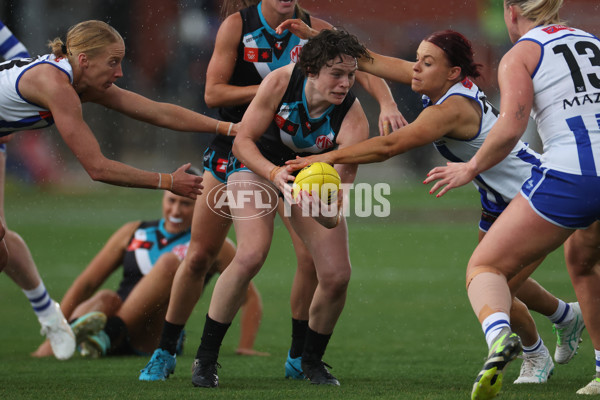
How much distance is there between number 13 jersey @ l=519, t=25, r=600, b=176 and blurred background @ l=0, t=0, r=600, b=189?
51.3ft

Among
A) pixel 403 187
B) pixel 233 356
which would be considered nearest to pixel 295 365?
pixel 233 356

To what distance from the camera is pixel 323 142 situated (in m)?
5.34

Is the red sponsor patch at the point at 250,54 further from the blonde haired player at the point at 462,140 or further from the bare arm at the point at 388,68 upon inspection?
the bare arm at the point at 388,68

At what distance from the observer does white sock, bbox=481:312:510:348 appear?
4.11 meters

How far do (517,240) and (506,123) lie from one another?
1.80ft

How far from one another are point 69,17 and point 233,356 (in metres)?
16.6

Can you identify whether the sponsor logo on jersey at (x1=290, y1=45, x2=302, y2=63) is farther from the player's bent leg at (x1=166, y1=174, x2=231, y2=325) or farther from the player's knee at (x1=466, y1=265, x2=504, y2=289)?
the player's knee at (x1=466, y1=265, x2=504, y2=289)

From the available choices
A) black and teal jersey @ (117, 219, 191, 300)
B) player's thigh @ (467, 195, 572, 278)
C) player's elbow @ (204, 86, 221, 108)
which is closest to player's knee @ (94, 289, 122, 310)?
black and teal jersey @ (117, 219, 191, 300)

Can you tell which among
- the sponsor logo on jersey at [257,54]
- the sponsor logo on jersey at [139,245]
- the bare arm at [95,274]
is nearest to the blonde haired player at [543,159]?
the sponsor logo on jersey at [257,54]

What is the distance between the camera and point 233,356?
695 centimetres

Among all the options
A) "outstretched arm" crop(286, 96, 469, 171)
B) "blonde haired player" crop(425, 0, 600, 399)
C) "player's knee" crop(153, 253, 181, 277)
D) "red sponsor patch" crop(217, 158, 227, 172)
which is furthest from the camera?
"player's knee" crop(153, 253, 181, 277)

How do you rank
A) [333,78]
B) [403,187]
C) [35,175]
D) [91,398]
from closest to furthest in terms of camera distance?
[91,398], [333,78], [35,175], [403,187]

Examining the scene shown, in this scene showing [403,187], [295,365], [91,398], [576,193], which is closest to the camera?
[576,193]

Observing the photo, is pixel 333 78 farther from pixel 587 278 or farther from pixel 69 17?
pixel 69 17
